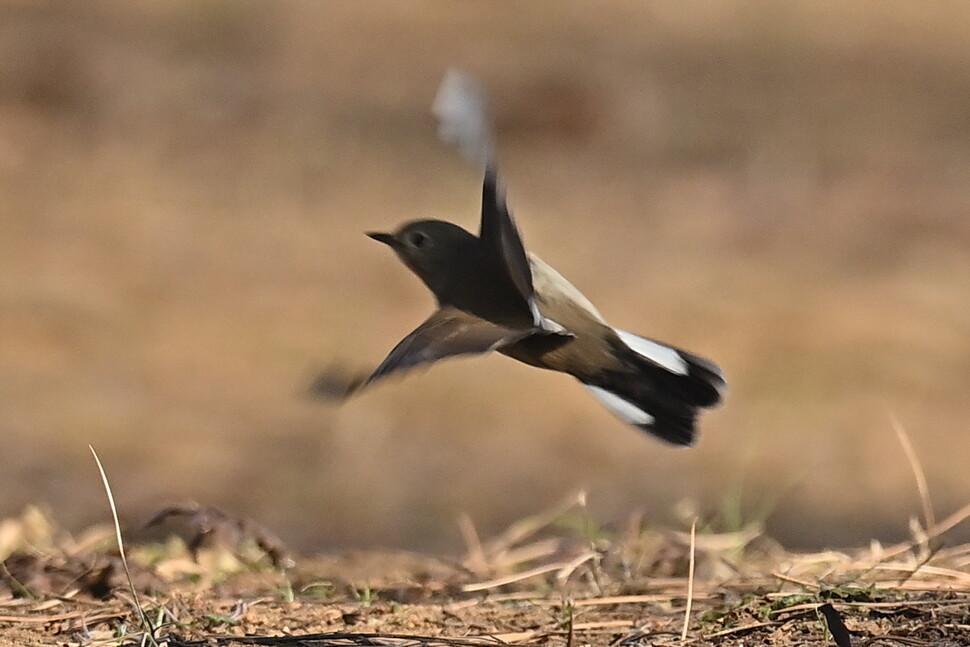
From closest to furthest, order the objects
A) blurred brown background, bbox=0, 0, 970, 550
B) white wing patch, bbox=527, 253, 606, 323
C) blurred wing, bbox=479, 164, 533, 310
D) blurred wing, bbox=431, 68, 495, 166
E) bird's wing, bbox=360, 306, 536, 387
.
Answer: bird's wing, bbox=360, 306, 536, 387, blurred wing, bbox=479, 164, 533, 310, blurred wing, bbox=431, 68, 495, 166, white wing patch, bbox=527, 253, 606, 323, blurred brown background, bbox=0, 0, 970, 550

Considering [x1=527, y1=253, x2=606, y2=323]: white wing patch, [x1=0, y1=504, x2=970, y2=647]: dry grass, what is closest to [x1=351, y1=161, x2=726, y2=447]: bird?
[x1=527, y1=253, x2=606, y2=323]: white wing patch

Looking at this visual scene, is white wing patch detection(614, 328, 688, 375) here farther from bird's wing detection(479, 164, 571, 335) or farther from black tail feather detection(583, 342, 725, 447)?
bird's wing detection(479, 164, 571, 335)

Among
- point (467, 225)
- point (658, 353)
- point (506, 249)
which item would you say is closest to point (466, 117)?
point (506, 249)

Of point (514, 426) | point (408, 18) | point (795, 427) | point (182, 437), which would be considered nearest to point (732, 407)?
point (795, 427)

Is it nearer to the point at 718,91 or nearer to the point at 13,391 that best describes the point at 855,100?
the point at 718,91

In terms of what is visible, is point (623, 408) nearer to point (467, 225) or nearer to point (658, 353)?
point (658, 353)
